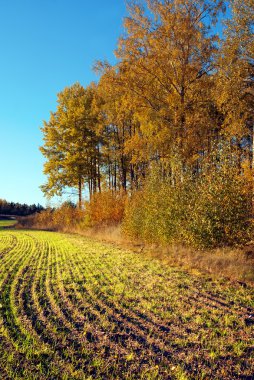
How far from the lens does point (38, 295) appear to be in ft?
27.8

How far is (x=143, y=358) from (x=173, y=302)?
9.54 ft

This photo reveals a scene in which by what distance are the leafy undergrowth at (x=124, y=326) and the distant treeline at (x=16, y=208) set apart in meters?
64.7

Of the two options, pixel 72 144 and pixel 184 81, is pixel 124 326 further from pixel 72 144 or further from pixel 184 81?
pixel 72 144

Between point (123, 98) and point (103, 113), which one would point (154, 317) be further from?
point (103, 113)

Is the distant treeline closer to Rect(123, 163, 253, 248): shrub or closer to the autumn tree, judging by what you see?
the autumn tree

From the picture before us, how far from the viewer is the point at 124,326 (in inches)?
249

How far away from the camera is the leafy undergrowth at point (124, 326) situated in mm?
4773

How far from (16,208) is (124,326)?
72.2 meters

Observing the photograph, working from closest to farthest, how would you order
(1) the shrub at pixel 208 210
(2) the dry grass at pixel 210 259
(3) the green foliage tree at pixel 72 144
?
(2) the dry grass at pixel 210 259, (1) the shrub at pixel 208 210, (3) the green foliage tree at pixel 72 144

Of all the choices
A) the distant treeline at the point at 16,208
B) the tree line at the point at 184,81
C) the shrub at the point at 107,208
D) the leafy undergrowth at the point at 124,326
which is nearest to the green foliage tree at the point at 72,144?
the shrub at the point at 107,208

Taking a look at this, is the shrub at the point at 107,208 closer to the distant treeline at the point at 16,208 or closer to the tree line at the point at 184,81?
→ the tree line at the point at 184,81

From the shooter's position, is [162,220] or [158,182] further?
[158,182]

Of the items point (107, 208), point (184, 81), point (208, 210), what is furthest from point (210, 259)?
point (107, 208)

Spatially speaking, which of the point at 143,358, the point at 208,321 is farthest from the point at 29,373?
the point at 208,321
